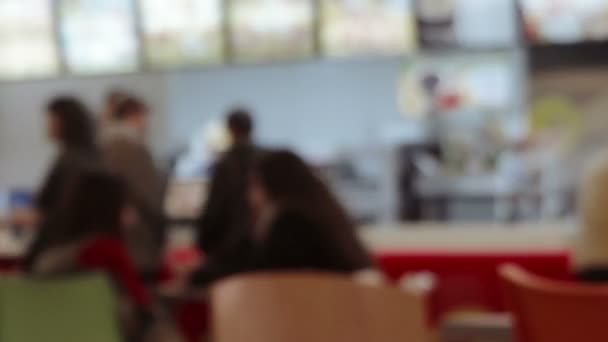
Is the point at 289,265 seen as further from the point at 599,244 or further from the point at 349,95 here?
the point at 349,95

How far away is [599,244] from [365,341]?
1.14 meters

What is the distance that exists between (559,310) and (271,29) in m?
2.91

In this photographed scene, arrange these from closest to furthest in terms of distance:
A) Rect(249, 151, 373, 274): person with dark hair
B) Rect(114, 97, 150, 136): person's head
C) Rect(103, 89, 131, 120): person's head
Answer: Rect(249, 151, 373, 274): person with dark hair, Rect(114, 97, 150, 136): person's head, Rect(103, 89, 131, 120): person's head

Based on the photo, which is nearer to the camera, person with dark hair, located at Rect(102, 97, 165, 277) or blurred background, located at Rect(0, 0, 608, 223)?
person with dark hair, located at Rect(102, 97, 165, 277)

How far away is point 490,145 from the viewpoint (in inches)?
233

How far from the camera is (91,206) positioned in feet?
10.3

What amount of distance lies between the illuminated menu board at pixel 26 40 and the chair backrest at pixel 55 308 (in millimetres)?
2402

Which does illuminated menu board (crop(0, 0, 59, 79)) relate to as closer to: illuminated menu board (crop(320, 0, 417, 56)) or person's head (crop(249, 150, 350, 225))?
illuminated menu board (crop(320, 0, 417, 56))

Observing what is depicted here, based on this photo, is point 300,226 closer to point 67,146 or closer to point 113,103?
point 67,146

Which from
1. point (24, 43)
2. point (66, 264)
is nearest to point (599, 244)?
point (66, 264)

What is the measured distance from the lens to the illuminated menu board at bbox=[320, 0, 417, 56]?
14.6ft

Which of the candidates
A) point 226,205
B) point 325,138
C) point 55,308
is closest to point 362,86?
point 325,138

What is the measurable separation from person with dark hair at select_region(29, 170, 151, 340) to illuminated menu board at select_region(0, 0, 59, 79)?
2027 mm

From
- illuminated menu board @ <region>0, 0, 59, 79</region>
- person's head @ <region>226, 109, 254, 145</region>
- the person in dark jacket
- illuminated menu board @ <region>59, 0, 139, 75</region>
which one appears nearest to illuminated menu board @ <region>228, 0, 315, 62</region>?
illuminated menu board @ <region>59, 0, 139, 75</region>
